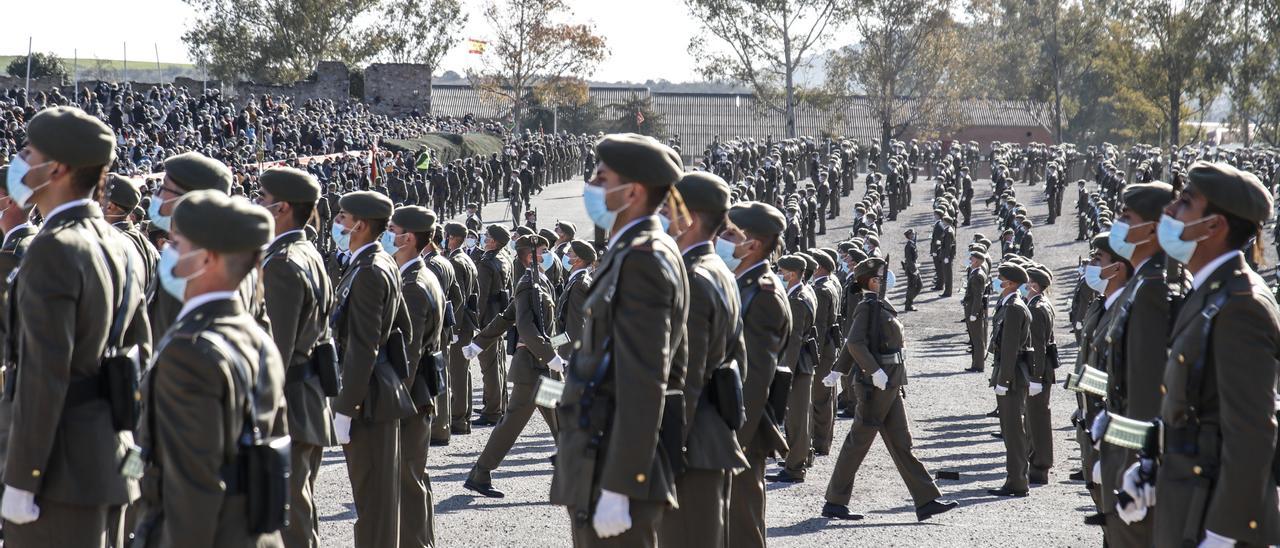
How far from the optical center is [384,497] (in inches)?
247

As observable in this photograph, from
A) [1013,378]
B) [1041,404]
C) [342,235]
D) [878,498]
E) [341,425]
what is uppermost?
[342,235]

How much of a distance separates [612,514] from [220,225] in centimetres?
135

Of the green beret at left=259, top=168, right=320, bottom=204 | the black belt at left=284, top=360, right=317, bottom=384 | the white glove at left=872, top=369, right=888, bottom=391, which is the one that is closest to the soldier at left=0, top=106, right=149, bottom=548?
the black belt at left=284, top=360, right=317, bottom=384

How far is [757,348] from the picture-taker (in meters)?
6.18

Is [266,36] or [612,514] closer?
[612,514]

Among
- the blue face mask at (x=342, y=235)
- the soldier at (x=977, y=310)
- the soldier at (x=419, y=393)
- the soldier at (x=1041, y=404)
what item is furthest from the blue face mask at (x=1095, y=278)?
the soldier at (x=977, y=310)

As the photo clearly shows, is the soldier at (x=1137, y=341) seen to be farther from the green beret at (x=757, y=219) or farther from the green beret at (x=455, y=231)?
the green beret at (x=455, y=231)

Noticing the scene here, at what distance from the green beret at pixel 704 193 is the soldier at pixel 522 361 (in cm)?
339

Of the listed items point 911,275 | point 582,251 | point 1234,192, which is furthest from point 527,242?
point 911,275

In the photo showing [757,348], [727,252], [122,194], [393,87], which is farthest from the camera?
[393,87]

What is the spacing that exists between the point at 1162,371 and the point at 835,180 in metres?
35.6

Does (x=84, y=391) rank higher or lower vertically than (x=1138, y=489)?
higher

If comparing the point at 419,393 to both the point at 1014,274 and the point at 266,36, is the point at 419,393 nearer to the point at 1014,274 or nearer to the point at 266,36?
the point at 1014,274

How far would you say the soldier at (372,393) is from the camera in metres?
6.21
